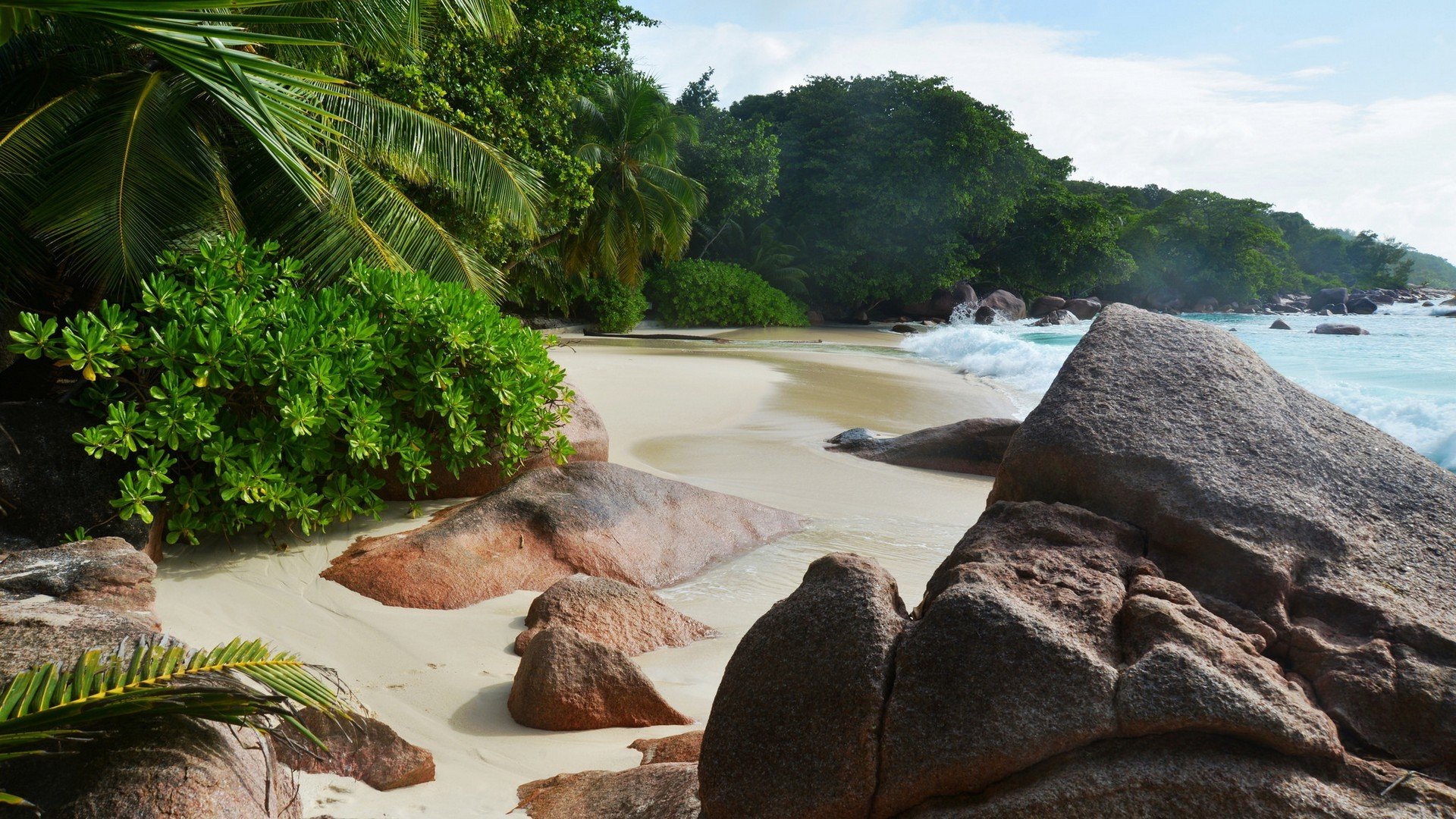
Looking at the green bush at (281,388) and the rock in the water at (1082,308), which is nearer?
the green bush at (281,388)

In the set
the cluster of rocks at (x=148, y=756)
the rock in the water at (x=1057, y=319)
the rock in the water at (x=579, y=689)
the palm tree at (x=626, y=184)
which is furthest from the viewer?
the rock in the water at (x=1057, y=319)

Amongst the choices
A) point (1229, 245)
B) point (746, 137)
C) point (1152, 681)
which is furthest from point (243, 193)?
point (1229, 245)

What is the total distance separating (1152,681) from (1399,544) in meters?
1.16

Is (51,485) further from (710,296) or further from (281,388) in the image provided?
(710,296)

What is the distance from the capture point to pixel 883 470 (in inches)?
366

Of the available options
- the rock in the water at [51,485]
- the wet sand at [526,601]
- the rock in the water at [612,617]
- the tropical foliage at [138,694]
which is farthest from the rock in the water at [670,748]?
the rock in the water at [51,485]

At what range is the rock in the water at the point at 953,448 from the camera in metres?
9.44

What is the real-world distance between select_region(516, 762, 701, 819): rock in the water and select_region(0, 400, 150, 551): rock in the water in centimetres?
305

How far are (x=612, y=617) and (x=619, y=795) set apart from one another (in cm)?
166

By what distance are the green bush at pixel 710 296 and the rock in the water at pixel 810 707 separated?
101 ft

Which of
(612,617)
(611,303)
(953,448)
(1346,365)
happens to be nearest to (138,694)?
(612,617)

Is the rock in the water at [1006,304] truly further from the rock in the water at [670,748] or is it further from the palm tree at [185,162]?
the rock in the water at [670,748]

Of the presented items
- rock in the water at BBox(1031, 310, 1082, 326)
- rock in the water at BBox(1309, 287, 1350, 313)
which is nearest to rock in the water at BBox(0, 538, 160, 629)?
rock in the water at BBox(1031, 310, 1082, 326)

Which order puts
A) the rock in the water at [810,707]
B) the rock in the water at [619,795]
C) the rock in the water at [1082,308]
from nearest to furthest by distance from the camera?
1. the rock in the water at [810,707]
2. the rock in the water at [619,795]
3. the rock in the water at [1082,308]
